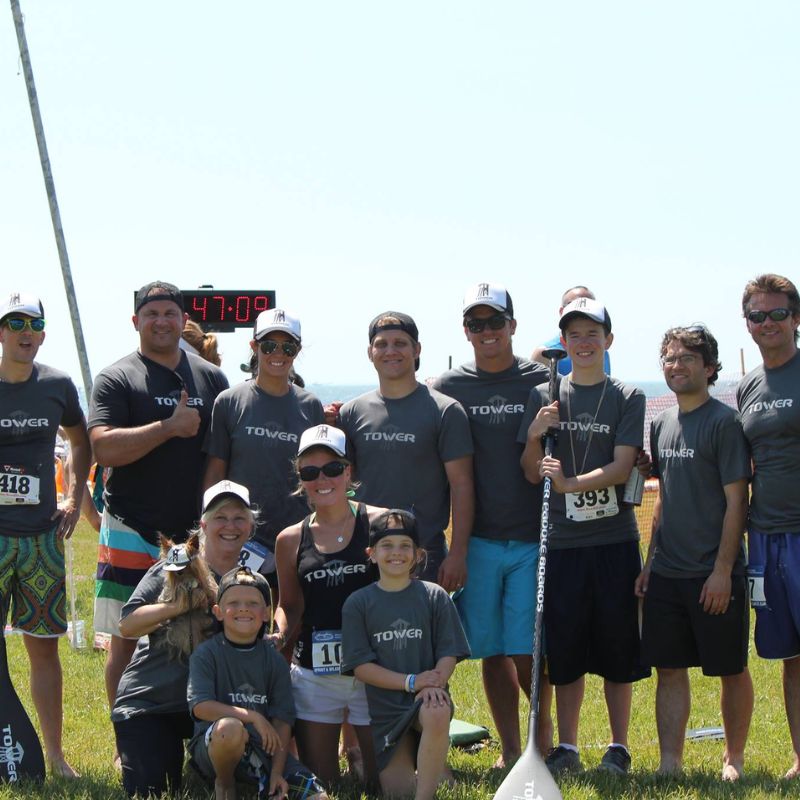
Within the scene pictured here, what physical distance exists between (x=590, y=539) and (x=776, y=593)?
0.92 meters

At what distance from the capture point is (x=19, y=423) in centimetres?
591

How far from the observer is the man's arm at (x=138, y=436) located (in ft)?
19.2

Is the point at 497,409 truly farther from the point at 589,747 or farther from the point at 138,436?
the point at 589,747

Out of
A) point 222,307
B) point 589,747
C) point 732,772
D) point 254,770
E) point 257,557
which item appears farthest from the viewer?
point 222,307

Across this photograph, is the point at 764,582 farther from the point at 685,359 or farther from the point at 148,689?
the point at 148,689

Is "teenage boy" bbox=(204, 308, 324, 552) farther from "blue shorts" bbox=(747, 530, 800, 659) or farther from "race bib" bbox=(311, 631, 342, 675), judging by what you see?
"blue shorts" bbox=(747, 530, 800, 659)

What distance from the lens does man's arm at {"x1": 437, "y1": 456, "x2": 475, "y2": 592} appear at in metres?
5.88

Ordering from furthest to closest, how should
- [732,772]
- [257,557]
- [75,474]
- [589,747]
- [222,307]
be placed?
1. [222,307]
2. [589,747]
3. [75,474]
4. [257,557]
5. [732,772]

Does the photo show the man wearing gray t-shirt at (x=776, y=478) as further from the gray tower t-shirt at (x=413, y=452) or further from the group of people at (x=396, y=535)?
the gray tower t-shirt at (x=413, y=452)

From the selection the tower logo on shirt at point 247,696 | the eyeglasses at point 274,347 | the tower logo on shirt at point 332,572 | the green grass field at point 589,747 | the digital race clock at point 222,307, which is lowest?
the green grass field at point 589,747

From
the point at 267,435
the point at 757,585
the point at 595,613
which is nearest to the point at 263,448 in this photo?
the point at 267,435

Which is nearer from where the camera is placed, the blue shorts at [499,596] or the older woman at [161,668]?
the older woman at [161,668]

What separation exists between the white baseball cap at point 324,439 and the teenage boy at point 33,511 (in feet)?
4.69

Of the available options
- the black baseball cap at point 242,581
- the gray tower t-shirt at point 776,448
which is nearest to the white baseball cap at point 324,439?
the black baseball cap at point 242,581
